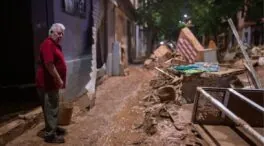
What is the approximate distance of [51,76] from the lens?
179 inches

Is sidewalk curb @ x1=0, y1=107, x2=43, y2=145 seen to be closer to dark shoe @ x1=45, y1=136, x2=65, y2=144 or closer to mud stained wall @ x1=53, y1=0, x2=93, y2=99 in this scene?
dark shoe @ x1=45, y1=136, x2=65, y2=144

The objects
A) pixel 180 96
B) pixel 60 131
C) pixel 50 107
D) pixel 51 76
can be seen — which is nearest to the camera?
pixel 51 76

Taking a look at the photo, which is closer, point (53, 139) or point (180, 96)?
point (53, 139)

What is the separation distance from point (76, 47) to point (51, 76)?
3124 millimetres

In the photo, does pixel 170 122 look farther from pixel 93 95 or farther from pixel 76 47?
pixel 76 47

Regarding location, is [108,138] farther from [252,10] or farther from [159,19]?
[159,19]

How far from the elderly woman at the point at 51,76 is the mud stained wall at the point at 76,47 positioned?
1.62 meters

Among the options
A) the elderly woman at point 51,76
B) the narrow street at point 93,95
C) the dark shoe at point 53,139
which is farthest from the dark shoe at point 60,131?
the dark shoe at point 53,139

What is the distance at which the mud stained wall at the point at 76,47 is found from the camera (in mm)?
6570

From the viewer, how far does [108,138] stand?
4969 mm

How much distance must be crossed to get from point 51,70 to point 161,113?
2234 mm

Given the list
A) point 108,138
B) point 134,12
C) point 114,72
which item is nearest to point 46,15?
point 108,138

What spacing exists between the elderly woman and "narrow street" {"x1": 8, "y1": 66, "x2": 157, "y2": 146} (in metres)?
0.27

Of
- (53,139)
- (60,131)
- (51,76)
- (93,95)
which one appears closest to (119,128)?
(60,131)
